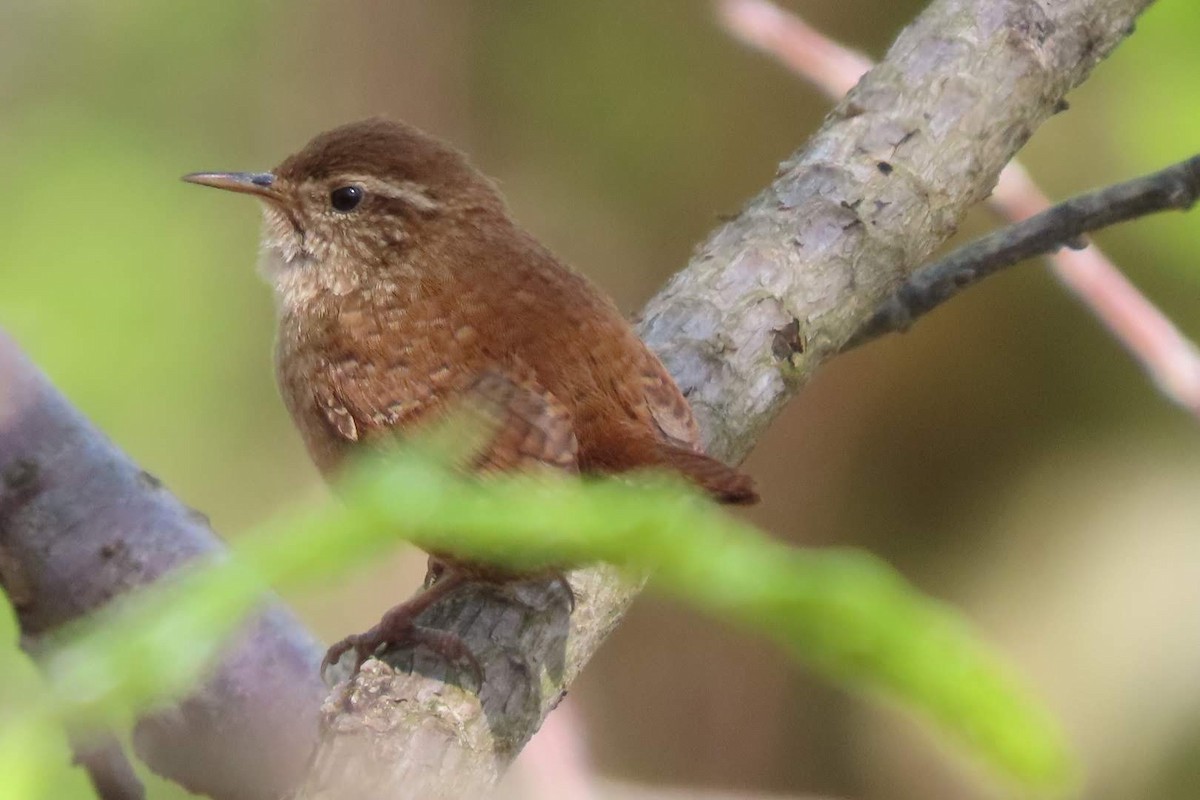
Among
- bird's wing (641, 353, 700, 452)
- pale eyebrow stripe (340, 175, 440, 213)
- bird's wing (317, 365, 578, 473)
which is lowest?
bird's wing (317, 365, 578, 473)

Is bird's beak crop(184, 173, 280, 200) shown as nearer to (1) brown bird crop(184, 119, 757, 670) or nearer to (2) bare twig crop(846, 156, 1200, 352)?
(1) brown bird crop(184, 119, 757, 670)

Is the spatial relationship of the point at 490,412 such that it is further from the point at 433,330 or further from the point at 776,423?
the point at 776,423

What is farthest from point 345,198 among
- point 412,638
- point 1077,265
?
point 1077,265

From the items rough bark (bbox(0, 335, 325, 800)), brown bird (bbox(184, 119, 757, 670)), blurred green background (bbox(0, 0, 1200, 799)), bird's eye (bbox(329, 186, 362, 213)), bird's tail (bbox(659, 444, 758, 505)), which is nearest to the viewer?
A: bird's tail (bbox(659, 444, 758, 505))

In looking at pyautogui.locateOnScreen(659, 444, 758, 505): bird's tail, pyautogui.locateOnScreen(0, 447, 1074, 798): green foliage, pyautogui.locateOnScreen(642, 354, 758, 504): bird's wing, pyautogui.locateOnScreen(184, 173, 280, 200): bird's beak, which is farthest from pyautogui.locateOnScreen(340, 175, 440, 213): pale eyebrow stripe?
pyautogui.locateOnScreen(0, 447, 1074, 798): green foliage

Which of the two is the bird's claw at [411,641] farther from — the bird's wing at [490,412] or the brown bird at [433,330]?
the bird's wing at [490,412]
